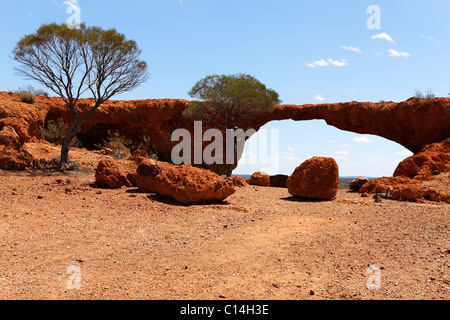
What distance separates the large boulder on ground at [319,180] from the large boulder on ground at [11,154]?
1012 cm

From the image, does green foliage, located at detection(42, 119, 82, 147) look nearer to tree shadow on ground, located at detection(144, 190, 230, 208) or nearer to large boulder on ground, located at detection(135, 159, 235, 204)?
large boulder on ground, located at detection(135, 159, 235, 204)

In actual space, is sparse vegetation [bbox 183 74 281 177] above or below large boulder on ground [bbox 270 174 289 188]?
above

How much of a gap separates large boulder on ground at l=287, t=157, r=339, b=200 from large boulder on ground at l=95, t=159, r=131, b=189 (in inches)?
227

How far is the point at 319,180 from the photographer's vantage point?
1104 cm

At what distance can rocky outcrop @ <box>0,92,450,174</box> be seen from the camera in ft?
64.0

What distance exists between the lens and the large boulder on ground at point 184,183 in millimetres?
9625

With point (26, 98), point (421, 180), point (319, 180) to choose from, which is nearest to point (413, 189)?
point (421, 180)

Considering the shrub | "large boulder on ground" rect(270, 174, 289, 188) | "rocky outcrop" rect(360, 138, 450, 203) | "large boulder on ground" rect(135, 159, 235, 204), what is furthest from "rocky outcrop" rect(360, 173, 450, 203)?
the shrub

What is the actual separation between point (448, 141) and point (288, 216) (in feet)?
40.1

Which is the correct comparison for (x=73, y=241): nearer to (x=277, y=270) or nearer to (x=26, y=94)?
(x=277, y=270)

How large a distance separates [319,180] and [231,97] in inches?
449

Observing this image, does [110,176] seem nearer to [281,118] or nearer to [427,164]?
[427,164]

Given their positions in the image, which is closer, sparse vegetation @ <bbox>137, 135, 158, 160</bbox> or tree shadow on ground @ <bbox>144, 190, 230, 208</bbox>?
tree shadow on ground @ <bbox>144, 190, 230, 208</bbox>
